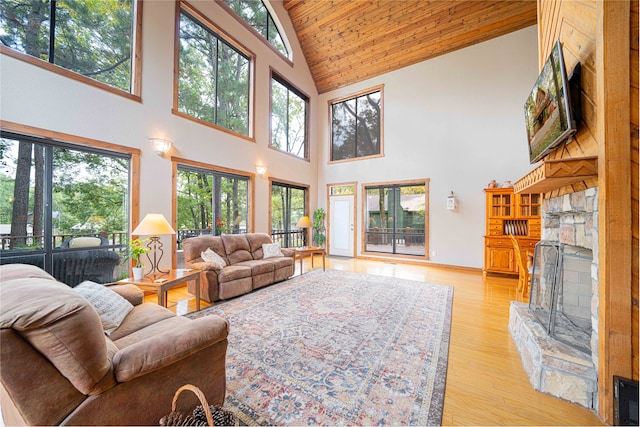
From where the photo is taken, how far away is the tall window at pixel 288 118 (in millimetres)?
6656

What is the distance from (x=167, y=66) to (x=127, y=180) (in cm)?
211

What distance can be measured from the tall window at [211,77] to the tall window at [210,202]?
1.13 meters

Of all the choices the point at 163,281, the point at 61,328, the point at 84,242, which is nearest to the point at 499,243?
the point at 163,281

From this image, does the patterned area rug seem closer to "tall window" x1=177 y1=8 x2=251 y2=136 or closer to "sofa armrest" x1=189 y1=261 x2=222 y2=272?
"sofa armrest" x1=189 y1=261 x2=222 y2=272

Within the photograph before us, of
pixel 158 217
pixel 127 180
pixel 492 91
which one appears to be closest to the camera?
pixel 158 217

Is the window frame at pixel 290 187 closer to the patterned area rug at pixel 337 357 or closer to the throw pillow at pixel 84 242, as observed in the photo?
the patterned area rug at pixel 337 357

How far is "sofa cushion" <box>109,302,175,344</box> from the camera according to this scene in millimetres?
1635

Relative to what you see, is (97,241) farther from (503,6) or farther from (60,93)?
(503,6)

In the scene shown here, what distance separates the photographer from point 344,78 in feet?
24.3

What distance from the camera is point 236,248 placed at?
14.1 feet

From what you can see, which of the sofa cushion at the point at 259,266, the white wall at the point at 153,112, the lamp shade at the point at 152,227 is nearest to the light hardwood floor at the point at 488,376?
the sofa cushion at the point at 259,266

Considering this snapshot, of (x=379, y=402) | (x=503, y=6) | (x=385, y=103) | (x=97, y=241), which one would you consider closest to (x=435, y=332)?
(x=379, y=402)

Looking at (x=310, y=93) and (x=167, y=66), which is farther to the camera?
(x=310, y=93)

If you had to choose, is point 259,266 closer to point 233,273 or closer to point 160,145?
point 233,273
